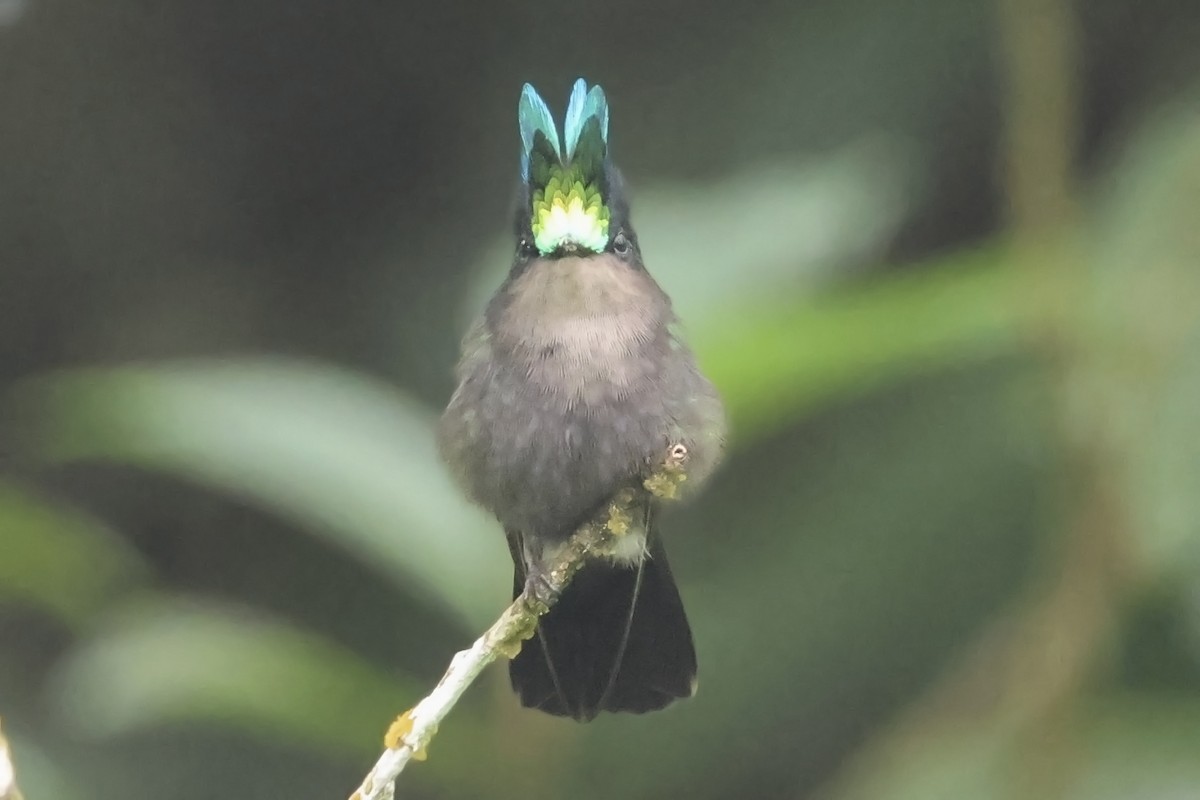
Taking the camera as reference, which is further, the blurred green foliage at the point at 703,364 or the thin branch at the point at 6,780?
the blurred green foliage at the point at 703,364

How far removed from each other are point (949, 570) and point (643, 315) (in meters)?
1.31

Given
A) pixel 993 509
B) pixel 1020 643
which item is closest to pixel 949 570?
pixel 993 509

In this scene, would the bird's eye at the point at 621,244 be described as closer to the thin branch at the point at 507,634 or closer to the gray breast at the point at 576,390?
the gray breast at the point at 576,390

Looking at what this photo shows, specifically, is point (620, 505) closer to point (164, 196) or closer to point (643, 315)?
point (643, 315)

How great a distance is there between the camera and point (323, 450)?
1.52 m

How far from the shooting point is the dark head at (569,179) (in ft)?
3.81

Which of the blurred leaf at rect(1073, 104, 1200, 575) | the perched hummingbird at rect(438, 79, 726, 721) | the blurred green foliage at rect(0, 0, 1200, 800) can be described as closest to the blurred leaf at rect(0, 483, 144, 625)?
the blurred green foliage at rect(0, 0, 1200, 800)

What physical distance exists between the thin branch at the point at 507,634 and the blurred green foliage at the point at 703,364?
267 millimetres

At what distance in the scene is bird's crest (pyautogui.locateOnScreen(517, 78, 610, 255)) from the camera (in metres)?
1.16

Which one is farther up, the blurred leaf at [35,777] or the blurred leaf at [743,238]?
the blurred leaf at [743,238]

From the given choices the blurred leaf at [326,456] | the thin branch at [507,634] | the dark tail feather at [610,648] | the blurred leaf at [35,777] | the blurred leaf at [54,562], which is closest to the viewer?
the thin branch at [507,634]

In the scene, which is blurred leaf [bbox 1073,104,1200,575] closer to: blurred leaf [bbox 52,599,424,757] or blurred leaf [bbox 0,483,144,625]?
blurred leaf [bbox 52,599,424,757]

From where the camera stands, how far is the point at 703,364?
1336mm

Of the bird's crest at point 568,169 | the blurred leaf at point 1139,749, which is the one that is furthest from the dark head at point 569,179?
the blurred leaf at point 1139,749
